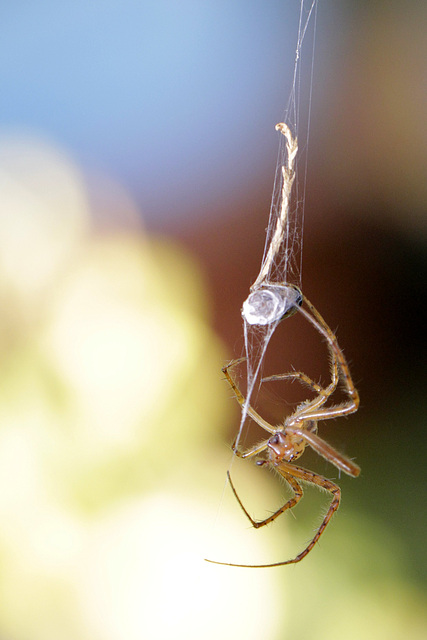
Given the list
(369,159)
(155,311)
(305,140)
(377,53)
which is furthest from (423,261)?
(155,311)

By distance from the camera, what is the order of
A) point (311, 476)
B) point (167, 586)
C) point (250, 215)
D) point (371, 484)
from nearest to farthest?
point (311, 476) < point (250, 215) < point (167, 586) < point (371, 484)

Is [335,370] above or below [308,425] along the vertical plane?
above

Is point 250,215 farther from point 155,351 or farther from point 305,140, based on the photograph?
point 155,351

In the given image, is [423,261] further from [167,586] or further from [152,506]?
[167,586]

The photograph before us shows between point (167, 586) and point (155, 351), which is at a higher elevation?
point (155, 351)

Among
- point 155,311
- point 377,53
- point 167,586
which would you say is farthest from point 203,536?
point 377,53

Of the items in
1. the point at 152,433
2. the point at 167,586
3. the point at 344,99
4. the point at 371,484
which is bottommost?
the point at 167,586

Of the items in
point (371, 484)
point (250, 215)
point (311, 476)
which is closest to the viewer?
point (311, 476)

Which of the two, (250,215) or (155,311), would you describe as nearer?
(250,215)
